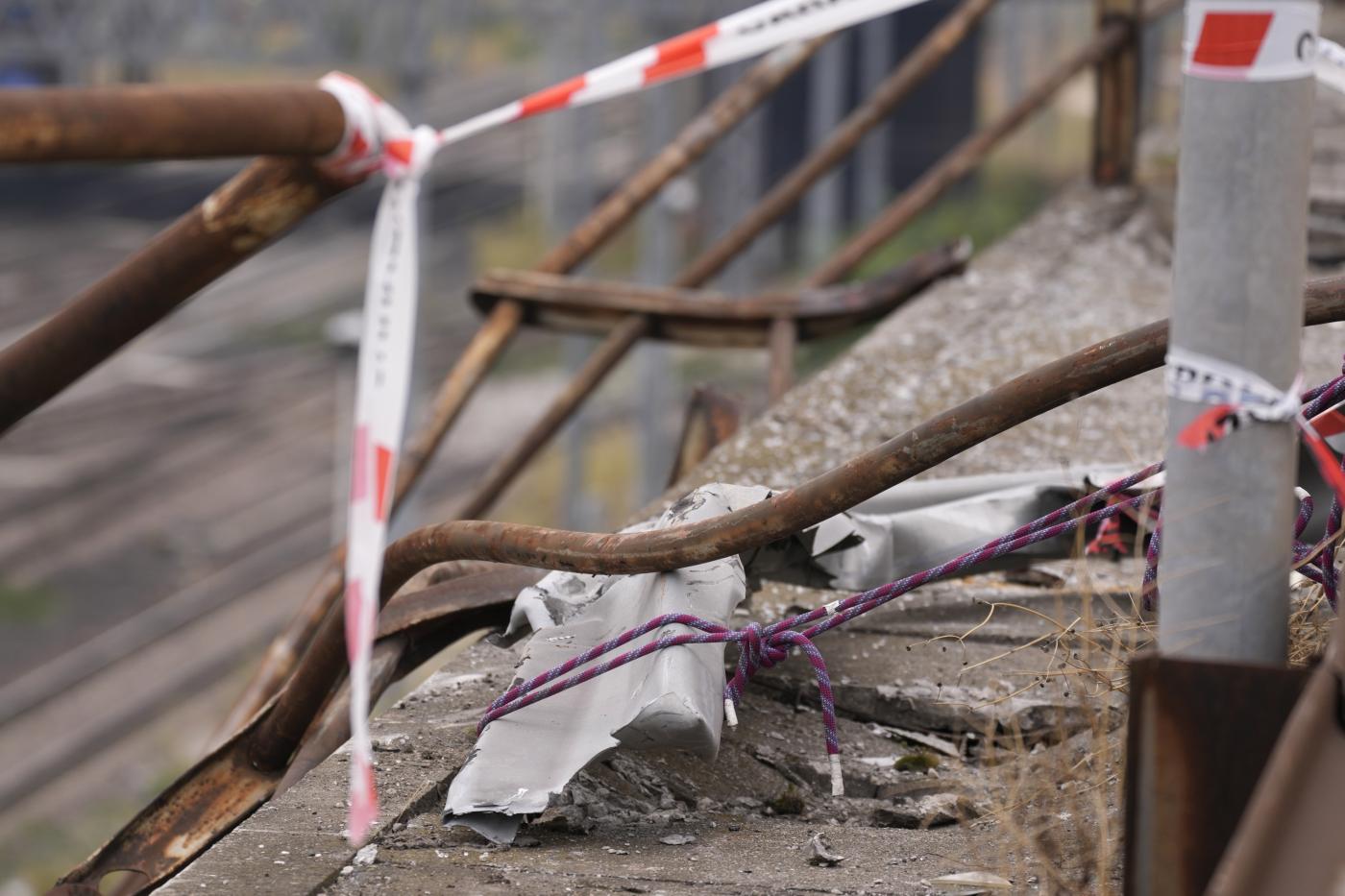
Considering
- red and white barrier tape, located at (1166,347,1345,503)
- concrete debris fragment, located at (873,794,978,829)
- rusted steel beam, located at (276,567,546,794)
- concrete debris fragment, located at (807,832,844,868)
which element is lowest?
concrete debris fragment, located at (807,832,844,868)

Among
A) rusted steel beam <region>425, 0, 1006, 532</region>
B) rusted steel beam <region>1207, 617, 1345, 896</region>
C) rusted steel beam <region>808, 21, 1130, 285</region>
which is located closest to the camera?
rusted steel beam <region>1207, 617, 1345, 896</region>

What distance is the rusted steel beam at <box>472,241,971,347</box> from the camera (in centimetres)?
468

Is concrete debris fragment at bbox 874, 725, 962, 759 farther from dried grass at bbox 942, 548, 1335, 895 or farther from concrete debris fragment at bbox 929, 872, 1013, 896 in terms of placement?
concrete debris fragment at bbox 929, 872, 1013, 896

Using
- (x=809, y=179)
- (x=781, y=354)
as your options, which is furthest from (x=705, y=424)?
(x=809, y=179)

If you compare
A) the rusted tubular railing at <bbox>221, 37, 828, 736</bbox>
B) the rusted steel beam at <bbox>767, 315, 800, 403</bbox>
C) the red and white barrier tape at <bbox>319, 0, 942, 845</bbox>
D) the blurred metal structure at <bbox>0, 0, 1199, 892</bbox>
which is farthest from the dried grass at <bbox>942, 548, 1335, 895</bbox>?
the rusted steel beam at <bbox>767, 315, 800, 403</bbox>

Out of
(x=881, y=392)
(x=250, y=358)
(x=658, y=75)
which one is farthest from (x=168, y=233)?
(x=250, y=358)

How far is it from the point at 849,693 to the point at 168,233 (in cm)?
129

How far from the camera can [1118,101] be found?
19.6ft

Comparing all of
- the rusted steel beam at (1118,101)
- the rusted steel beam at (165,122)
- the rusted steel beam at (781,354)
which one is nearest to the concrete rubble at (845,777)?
the rusted steel beam at (165,122)

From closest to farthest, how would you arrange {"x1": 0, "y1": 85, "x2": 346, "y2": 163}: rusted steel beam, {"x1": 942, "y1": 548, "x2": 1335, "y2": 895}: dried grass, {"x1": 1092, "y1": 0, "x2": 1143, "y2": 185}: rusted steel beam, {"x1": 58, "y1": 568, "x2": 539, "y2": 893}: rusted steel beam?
1. {"x1": 0, "y1": 85, "x2": 346, "y2": 163}: rusted steel beam
2. {"x1": 942, "y1": 548, "x2": 1335, "y2": 895}: dried grass
3. {"x1": 58, "y1": 568, "x2": 539, "y2": 893}: rusted steel beam
4. {"x1": 1092, "y1": 0, "x2": 1143, "y2": 185}: rusted steel beam

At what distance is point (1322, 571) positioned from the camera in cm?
182

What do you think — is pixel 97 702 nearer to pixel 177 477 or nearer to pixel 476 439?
pixel 177 477

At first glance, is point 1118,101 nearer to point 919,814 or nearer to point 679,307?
point 679,307

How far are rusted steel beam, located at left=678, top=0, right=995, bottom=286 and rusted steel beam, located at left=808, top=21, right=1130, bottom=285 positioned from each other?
275 millimetres
